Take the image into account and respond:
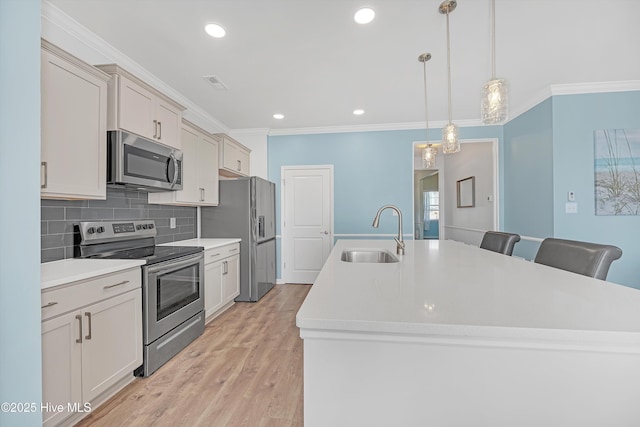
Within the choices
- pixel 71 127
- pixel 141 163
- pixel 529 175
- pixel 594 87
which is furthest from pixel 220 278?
pixel 594 87

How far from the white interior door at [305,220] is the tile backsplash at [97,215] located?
166 cm

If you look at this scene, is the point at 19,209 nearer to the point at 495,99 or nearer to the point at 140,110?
the point at 140,110

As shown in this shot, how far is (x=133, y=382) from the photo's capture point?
1.88m

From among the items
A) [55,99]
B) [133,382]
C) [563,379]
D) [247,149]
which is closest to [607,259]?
[563,379]

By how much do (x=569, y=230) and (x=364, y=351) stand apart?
3.46 m

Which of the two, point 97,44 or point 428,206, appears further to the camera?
point 428,206

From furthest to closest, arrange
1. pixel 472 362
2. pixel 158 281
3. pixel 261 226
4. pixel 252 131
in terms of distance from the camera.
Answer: pixel 252 131 → pixel 261 226 → pixel 158 281 → pixel 472 362

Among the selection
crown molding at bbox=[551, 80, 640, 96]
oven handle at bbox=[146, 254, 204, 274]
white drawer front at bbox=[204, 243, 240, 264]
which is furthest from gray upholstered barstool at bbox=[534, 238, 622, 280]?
white drawer front at bbox=[204, 243, 240, 264]

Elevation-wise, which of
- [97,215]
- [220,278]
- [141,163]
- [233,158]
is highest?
[233,158]

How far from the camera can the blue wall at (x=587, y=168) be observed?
9.50ft

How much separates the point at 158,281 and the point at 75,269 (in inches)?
21.4

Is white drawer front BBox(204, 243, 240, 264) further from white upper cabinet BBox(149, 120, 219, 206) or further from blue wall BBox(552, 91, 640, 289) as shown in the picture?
blue wall BBox(552, 91, 640, 289)

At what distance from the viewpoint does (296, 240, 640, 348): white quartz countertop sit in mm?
687

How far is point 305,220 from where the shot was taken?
4543 millimetres
